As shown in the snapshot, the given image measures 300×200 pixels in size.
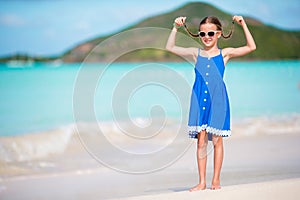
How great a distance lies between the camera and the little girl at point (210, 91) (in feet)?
13.2

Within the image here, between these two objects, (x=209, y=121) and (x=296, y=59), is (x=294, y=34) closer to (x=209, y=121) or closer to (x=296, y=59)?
(x=296, y=59)

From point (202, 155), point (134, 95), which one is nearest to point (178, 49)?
point (202, 155)

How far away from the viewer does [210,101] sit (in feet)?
13.2

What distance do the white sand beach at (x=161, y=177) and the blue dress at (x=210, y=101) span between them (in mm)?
441

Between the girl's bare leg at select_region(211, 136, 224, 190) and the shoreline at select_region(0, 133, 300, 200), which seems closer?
the girl's bare leg at select_region(211, 136, 224, 190)

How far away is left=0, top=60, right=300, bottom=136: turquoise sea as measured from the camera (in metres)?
5.16

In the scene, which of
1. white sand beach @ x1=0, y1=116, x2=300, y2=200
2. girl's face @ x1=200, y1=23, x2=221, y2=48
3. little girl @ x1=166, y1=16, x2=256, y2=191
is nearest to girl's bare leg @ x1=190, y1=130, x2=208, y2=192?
little girl @ x1=166, y1=16, x2=256, y2=191

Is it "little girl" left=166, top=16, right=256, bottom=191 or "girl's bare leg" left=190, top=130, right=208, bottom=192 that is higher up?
"little girl" left=166, top=16, right=256, bottom=191

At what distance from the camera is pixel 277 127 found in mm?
9742

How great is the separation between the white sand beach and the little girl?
0.37 meters

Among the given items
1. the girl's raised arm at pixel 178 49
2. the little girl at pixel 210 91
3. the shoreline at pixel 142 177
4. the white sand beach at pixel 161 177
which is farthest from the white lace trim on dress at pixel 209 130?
the shoreline at pixel 142 177

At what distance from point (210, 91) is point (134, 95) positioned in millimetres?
4469

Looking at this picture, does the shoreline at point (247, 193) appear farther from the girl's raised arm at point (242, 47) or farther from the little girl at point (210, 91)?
the girl's raised arm at point (242, 47)

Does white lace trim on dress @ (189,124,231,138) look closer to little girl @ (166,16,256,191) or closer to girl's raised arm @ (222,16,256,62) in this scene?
little girl @ (166,16,256,191)
